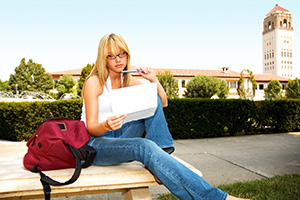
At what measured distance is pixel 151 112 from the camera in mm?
1952

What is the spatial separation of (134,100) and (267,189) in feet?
6.74

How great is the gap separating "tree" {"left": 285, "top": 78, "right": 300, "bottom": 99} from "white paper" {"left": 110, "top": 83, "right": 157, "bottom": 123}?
4945cm

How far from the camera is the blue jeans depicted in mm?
1677

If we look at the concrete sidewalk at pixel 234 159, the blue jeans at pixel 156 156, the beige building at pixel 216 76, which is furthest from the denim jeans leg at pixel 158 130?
the beige building at pixel 216 76

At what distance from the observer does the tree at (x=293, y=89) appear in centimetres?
4534

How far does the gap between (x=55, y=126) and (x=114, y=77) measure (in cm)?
71

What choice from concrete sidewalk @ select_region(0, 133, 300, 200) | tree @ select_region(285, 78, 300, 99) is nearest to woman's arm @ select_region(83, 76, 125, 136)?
concrete sidewalk @ select_region(0, 133, 300, 200)

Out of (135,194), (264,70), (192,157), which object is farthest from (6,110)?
(264,70)

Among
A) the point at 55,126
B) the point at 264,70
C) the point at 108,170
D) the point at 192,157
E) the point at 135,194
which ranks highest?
the point at 264,70

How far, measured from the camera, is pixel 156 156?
175 centimetres

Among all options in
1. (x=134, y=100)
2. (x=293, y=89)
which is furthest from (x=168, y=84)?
(x=134, y=100)

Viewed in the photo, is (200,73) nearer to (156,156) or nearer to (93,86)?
(93,86)

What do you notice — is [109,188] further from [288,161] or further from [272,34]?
[272,34]

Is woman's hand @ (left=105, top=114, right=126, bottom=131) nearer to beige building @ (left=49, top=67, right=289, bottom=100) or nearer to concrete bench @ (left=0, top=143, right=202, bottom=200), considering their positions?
concrete bench @ (left=0, top=143, right=202, bottom=200)
